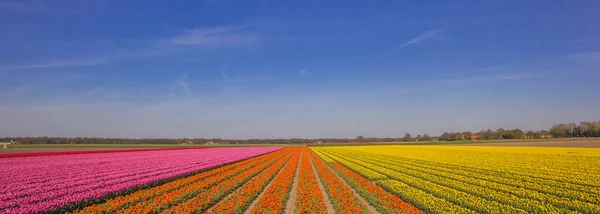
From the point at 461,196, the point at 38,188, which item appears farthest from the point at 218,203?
the point at 461,196

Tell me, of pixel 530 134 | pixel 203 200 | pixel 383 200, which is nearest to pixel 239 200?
pixel 203 200

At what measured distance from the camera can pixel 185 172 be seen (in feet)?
77.8

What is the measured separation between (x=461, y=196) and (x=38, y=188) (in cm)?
1887

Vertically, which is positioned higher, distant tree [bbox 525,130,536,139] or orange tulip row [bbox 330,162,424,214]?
distant tree [bbox 525,130,536,139]

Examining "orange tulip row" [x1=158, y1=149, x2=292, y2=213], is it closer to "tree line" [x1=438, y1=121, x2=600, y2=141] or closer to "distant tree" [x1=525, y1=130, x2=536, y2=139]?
"tree line" [x1=438, y1=121, x2=600, y2=141]

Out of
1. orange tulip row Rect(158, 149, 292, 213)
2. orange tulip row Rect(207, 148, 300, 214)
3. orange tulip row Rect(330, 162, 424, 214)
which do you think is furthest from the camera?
orange tulip row Rect(207, 148, 300, 214)

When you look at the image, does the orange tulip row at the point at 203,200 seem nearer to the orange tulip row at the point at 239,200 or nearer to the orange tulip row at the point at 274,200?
the orange tulip row at the point at 239,200

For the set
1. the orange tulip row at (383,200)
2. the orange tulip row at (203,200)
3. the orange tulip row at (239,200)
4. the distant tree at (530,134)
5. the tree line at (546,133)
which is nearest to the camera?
the orange tulip row at (383,200)

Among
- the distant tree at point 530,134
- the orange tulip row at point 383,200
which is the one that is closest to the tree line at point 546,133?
the distant tree at point 530,134

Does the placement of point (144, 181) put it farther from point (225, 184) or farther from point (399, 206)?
point (399, 206)

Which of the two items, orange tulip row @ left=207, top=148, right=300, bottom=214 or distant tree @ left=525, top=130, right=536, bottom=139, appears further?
distant tree @ left=525, top=130, right=536, bottom=139

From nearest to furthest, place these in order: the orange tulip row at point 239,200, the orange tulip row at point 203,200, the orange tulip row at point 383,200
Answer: the orange tulip row at point 383,200 → the orange tulip row at point 203,200 → the orange tulip row at point 239,200

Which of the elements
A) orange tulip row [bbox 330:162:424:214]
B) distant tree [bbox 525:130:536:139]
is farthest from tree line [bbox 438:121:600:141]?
orange tulip row [bbox 330:162:424:214]

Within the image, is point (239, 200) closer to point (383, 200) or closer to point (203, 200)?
point (203, 200)
